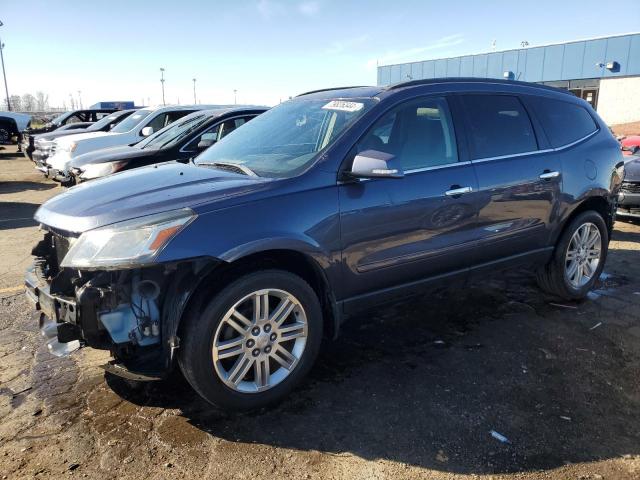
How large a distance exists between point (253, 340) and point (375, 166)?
4.11ft

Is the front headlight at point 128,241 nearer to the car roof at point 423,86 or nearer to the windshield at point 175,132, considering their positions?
the car roof at point 423,86

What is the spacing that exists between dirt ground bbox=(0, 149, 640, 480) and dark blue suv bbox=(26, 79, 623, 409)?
316 mm

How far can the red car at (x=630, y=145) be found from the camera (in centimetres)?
911

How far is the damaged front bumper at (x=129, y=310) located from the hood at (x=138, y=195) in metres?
0.30

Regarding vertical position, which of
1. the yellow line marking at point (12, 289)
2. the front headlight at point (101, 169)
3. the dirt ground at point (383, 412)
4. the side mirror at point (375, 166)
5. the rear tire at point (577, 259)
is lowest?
the dirt ground at point (383, 412)

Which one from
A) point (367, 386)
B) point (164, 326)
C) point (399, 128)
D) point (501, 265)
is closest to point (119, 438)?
point (164, 326)

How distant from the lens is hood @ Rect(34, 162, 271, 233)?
2750 mm

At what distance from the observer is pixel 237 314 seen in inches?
112

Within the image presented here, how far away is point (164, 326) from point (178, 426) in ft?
1.94

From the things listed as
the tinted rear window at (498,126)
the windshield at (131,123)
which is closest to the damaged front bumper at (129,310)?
the tinted rear window at (498,126)

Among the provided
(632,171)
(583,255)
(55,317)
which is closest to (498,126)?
(583,255)

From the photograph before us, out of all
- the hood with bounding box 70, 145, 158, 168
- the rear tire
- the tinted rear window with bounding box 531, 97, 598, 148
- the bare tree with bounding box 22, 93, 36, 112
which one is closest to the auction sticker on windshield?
the tinted rear window with bounding box 531, 97, 598, 148

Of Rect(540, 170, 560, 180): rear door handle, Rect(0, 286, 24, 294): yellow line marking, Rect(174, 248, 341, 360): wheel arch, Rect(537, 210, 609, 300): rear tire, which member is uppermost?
Rect(540, 170, 560, 180): rear door handle

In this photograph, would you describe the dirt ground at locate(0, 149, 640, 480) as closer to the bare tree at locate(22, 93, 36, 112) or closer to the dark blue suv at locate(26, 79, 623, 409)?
the dark blue suv at locate(26, 79, 623, 409)
